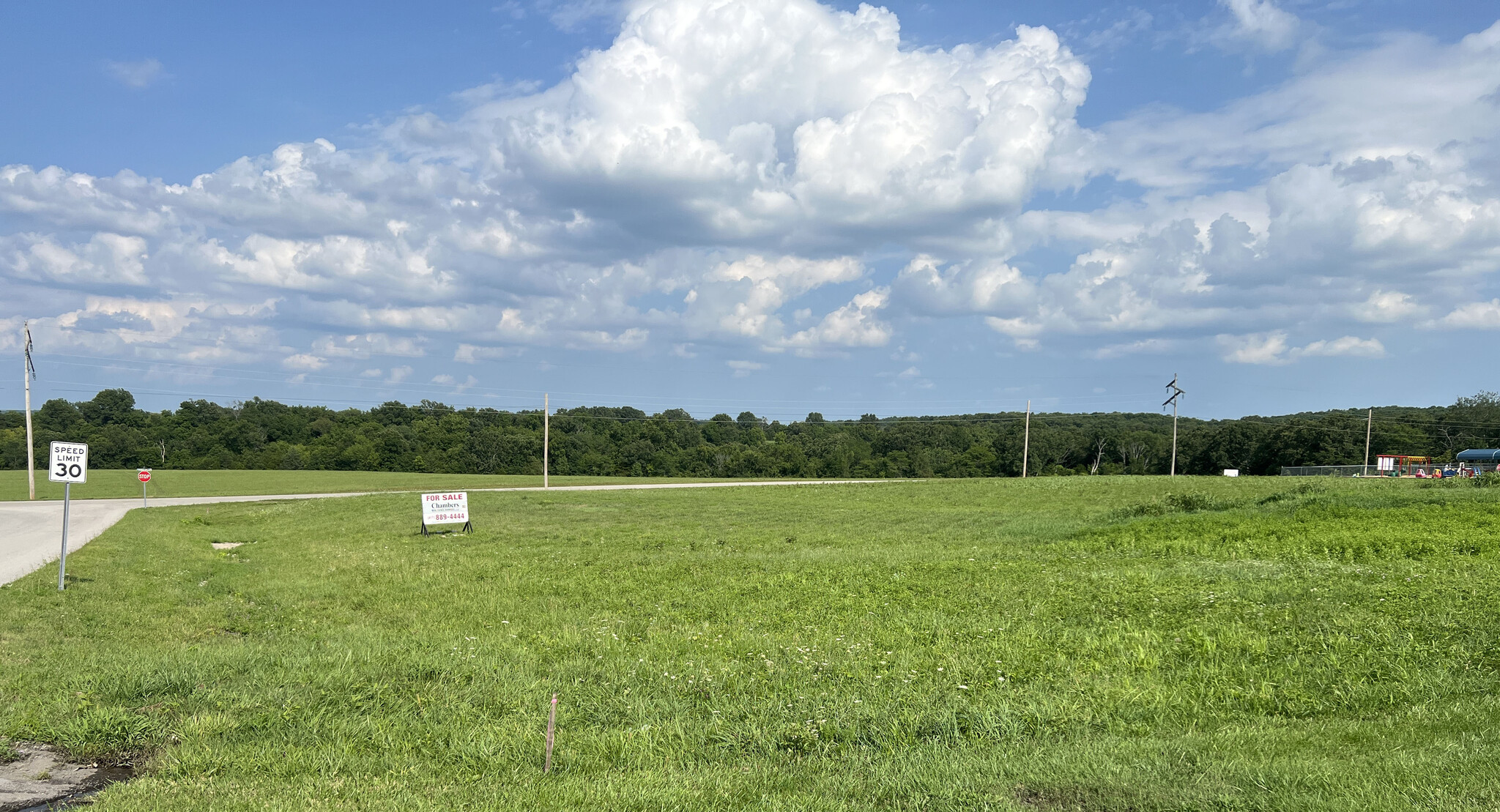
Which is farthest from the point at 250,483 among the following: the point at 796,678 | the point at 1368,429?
the point at 1368,429

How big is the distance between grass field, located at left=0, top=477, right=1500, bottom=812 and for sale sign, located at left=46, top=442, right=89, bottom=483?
188 cm

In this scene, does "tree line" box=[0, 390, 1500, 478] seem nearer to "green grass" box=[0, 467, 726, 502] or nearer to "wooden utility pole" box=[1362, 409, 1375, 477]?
"wooden utility pole" box=[1362, 409, 1375, 477]

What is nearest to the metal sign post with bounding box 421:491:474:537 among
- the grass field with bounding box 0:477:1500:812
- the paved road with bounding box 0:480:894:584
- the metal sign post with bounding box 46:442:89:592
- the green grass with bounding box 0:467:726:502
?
the grass field with bounding box 0:477:1500:812

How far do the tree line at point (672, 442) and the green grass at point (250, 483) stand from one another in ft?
57.2

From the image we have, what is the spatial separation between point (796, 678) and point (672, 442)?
98.3 metres

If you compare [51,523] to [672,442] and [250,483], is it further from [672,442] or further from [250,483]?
[672,442]

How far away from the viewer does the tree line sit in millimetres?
94188

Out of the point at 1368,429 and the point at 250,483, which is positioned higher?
the point at 1368,429

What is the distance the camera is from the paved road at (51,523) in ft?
64.5

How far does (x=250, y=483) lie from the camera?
2532 inches

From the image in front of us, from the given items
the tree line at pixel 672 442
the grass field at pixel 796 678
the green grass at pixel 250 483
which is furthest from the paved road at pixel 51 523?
the tree line at pixel 672 442

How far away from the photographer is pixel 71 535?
25.1 meters

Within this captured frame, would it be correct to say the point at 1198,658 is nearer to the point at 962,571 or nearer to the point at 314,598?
the point at 962,571

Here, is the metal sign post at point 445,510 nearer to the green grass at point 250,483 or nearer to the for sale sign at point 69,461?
the for sale sign at point 69,461
